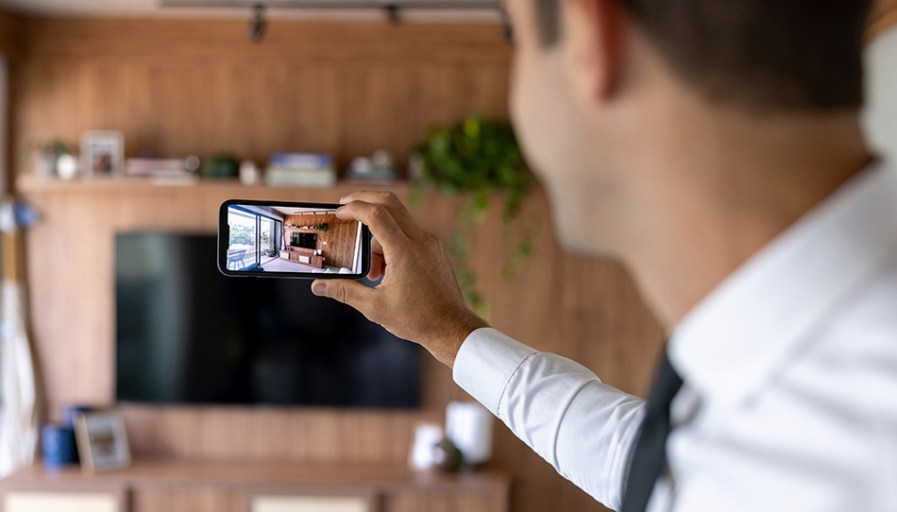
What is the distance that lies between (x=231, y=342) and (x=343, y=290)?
2941 millimetres

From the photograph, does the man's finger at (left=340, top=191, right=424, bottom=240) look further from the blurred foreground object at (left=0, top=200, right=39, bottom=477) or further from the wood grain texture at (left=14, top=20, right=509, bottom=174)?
the blurred foreground object at (left=0, top=200, right=39, bottom=477)

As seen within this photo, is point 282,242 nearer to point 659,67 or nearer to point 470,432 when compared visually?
point 659,67

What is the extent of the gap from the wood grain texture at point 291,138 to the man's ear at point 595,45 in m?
3.47

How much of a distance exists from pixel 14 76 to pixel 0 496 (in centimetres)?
173

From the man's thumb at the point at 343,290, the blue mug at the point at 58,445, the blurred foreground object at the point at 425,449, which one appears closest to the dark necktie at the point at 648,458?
the man's thumb at the point at 343,290

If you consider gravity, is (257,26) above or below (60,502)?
above

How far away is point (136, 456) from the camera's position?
397cm

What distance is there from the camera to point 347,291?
1062 mm

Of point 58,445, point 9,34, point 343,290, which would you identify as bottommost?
point 58,445

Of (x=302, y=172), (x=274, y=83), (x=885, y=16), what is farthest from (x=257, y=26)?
(x=885, y=16)

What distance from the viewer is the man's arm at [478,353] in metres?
0.95

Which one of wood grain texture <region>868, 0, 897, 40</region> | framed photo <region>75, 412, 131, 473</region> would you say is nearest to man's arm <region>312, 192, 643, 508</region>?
wood grain texture <region>868, 0, 897, 40</region>

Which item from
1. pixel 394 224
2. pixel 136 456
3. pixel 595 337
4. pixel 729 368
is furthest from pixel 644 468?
pixel 136 456

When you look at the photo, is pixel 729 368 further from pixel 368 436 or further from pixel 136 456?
pixel 136 456
